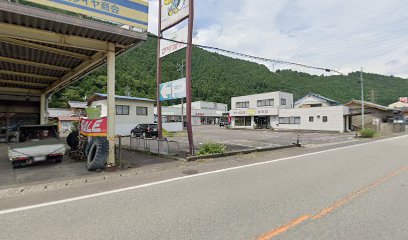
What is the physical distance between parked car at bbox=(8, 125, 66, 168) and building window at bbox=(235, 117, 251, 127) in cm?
3923

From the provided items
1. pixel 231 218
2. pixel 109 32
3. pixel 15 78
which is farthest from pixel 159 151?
pixel 15 78

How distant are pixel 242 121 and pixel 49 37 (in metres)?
42.3

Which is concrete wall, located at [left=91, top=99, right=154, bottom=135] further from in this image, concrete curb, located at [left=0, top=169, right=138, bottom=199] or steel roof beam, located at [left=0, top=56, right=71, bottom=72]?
concrete curb, located at [left=0, top=169, right=138, bottom=199]

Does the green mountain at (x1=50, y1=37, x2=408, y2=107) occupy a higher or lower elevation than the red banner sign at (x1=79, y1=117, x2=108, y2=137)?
higher

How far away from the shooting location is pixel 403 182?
636 centimetres

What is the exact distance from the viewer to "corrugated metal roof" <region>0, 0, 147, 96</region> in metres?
6.50

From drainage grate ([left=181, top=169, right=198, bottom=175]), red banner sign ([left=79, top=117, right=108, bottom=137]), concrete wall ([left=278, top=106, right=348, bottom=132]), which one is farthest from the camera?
concrete wall ([left=278, top=106, right=348, bottom=132])

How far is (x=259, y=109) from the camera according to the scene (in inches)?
1715

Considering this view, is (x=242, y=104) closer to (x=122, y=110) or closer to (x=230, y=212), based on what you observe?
(x=122, y=110)

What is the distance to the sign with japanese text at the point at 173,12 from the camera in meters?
11.3

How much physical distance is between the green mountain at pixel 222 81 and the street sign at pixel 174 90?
33.3 metres

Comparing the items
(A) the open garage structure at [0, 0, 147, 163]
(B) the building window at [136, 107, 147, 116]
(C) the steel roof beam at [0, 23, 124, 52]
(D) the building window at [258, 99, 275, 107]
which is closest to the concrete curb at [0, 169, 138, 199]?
(A) the open garage structure at [0, 0, 147, 163]

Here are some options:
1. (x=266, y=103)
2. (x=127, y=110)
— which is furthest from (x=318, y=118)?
(x=127, y=110)

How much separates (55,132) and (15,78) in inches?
277
